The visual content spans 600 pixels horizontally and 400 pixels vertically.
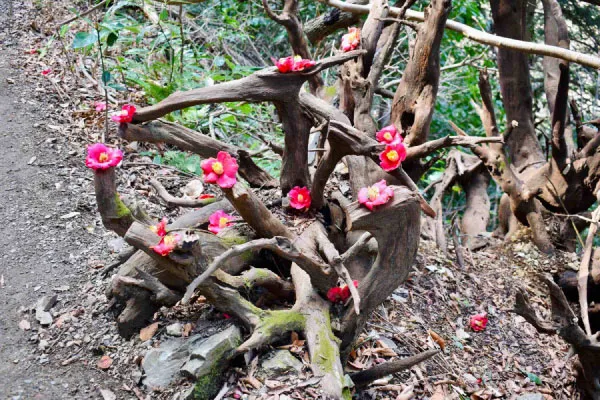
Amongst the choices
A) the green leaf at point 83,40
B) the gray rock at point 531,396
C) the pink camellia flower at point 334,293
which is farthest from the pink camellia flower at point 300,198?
the green leaf at point 83,40

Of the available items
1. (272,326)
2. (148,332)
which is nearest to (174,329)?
(148,332)

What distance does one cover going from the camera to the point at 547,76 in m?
4.54

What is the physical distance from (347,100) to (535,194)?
1.56 meters

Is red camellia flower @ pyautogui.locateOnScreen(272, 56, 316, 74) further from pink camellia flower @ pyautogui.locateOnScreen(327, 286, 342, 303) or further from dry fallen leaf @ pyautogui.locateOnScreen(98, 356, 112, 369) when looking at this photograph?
dry fallen leaf @ pyautogui.locateOnScreen(98, 356, 112, 369)

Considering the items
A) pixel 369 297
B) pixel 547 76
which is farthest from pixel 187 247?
pixel 547 76

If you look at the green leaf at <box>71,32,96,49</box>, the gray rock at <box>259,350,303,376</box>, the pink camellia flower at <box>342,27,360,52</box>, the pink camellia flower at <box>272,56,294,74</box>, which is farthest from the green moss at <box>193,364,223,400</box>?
the green leaf at <box>71,32,96,49</box>

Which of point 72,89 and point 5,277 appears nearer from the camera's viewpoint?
point 5,277

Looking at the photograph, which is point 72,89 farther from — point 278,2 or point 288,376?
point 288,376

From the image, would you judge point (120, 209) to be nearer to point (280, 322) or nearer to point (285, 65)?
point (280, 322)

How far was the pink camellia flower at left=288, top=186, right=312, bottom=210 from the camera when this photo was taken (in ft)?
8.65

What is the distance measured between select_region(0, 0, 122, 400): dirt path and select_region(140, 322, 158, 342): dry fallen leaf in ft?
0.74

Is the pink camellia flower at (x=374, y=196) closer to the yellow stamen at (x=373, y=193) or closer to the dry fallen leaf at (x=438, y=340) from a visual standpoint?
the yellow stamen at (x=373, y=193)

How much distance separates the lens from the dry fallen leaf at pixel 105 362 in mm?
2295

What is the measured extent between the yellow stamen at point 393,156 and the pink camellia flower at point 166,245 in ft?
2.72
